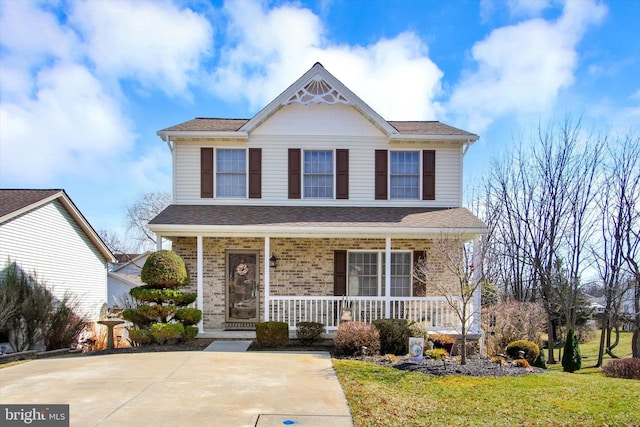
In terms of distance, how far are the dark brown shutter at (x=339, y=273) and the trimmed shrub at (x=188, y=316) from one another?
3.92 meters

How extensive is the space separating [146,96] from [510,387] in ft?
48.1

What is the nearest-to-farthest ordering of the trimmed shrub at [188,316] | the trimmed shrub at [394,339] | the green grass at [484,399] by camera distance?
the green grass at [484,399]
the trimmed shrub at [394,339]
the trimmed shrub at [188,316]

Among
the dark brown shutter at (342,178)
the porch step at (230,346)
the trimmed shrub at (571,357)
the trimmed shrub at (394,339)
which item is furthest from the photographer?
the dark brown shutter at (342,178)

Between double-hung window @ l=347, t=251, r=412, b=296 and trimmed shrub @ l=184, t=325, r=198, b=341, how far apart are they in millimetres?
4500

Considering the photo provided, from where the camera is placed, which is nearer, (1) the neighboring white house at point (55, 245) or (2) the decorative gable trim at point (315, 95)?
(2) the decorative gable trim at point (315, 95)

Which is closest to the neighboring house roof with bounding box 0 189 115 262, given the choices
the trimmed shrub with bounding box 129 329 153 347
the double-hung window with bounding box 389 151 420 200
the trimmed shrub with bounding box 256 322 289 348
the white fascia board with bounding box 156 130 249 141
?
the white fascia board with bounding box 156 130 249 141

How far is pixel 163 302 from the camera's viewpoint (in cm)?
1070

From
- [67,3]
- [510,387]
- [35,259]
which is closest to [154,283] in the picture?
[35,259]

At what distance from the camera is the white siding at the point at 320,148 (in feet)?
41.8

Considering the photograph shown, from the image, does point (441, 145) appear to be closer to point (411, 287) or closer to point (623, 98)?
point (411, 287)

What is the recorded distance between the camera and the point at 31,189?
14336mm

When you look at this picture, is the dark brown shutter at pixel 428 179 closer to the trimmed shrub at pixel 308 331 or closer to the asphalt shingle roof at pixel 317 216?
the asphalt shingle roof at pixel 317 216

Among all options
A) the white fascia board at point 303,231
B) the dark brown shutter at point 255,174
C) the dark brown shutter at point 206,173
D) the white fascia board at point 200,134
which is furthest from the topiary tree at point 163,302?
the white fascia board at point 200,134

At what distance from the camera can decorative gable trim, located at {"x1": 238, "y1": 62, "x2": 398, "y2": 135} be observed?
12.4 metres
